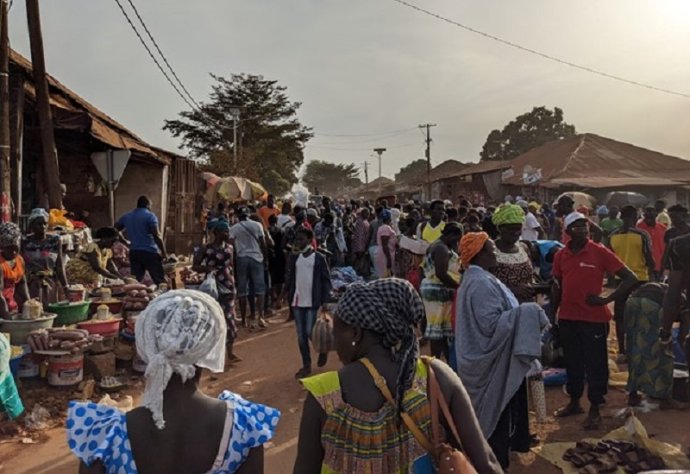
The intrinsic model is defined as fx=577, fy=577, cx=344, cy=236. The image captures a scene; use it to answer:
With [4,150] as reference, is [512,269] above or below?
below

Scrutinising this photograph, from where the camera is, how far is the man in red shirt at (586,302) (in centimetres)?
471

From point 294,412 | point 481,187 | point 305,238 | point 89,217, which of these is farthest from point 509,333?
point 481,187

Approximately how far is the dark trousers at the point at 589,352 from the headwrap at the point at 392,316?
3322 millimetres

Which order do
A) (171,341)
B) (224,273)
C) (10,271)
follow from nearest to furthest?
(171,341)
(10,271)
(224,273)

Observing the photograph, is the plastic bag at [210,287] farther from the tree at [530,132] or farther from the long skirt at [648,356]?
the tree at [530,132]

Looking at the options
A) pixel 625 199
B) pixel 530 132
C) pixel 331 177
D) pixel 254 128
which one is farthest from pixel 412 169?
pixel 625 199

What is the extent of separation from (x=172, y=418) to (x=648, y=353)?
4943mm

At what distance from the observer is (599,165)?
32.4 metres

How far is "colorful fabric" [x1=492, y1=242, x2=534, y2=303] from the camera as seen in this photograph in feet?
14.1

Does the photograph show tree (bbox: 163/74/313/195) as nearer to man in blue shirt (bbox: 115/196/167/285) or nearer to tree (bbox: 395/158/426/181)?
man in blue shirt (bbox: 115/196/167/285)

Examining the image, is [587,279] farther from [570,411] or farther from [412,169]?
[412,169]

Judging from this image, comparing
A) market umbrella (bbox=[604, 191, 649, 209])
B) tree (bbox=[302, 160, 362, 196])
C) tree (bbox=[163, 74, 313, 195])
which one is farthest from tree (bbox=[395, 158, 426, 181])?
market umbrella (bbox=[604, 191, 649, 209])

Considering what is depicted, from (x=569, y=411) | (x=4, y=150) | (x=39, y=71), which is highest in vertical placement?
(x=39, y=71)

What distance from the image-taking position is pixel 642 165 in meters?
33.5
